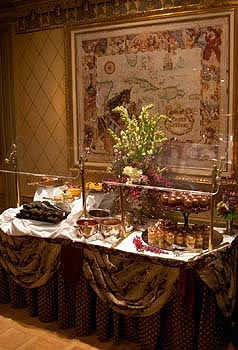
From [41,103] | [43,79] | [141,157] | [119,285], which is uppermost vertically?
[43,79]

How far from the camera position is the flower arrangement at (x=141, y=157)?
332cm

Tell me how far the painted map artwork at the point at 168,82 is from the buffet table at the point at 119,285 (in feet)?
2.48

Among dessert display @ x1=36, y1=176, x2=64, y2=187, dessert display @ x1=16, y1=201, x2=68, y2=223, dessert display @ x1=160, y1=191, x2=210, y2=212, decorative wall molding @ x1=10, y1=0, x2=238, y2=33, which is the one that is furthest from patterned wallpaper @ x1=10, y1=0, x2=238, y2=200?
dessert display @ x1=160, y1=191, x2=210, y2=212

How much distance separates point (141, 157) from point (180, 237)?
71 centimetres

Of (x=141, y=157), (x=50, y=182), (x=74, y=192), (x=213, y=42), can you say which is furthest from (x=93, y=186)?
(x=213, y=42)

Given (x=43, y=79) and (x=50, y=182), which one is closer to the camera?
(x=50, y=182)

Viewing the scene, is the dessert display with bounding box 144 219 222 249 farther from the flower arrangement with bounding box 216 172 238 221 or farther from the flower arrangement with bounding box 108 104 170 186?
the flower arrangement with bounding box 108 104 170 186

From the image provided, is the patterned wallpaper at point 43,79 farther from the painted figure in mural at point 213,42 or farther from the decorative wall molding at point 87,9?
the painted figure in mural at point 213,42

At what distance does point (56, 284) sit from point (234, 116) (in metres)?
1.82

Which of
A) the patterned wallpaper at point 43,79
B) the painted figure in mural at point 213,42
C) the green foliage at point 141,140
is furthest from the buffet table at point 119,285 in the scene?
the painted figure in mural at point 213,42

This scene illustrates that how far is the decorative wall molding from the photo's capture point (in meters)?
3.32

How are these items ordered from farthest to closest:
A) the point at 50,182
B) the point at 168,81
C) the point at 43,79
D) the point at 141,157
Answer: the point at 43,79, the point at 50,182, the point at 168,81, the point at 141,157

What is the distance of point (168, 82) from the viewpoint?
348 centimetres

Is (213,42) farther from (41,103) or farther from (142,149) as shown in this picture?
(41,103)
